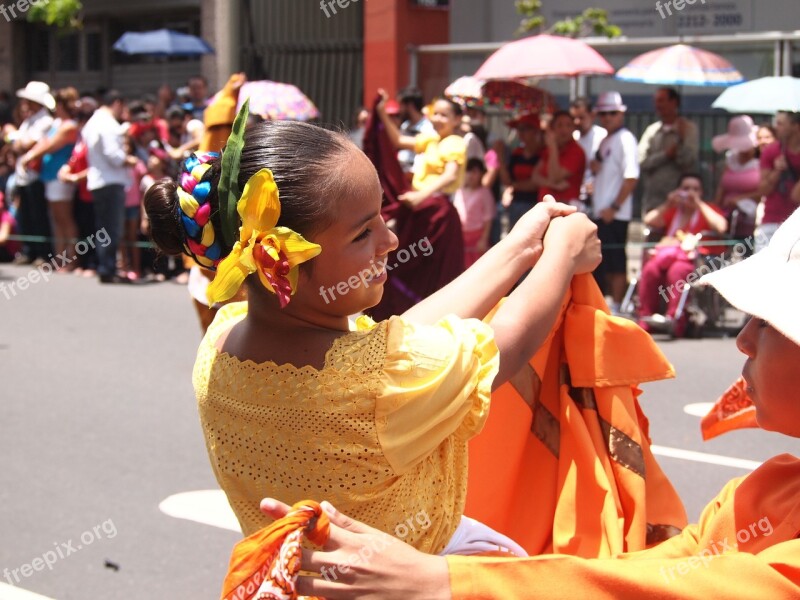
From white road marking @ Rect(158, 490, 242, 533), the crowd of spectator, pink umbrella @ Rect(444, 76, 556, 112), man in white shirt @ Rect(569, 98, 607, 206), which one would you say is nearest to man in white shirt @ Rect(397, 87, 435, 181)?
pink umbrella @ Rect(444, 76, 556, 112)

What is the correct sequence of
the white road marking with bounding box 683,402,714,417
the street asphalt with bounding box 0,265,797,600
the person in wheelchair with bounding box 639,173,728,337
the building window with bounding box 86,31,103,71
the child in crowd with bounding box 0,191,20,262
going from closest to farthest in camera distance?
the street asphalt with bounding box 0,265,797,600, the white road marking with bounding box 683,402,714,417, the person in wheelchair with bounding box 639,173,728,337, the child in crowd with bounding box 0,191,20,262, the building window with bounding box 86,31,103,71

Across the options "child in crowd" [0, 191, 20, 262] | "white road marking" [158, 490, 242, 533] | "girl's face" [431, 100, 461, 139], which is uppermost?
"girl's face" [431, 100, 461, 139]

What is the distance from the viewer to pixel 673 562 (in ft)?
5.00

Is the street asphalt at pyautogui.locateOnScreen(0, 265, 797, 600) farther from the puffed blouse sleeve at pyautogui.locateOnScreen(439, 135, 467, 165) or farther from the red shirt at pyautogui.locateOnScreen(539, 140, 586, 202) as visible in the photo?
the puffed blouse sleeve at pyautogui.locateOnScreen(439, 135, 467, 165)

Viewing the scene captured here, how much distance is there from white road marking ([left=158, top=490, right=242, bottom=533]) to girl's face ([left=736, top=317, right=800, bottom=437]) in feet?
10.9

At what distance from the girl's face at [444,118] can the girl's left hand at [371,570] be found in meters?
7.64

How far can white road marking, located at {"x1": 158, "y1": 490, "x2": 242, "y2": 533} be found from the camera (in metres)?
4.79

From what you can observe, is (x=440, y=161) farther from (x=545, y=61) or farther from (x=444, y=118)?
(x=545, y=61)

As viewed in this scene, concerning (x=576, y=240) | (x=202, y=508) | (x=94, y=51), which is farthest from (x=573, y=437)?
(x=94, y=51)

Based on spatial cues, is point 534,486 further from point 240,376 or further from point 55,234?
point 55,234

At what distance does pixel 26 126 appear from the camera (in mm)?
13477

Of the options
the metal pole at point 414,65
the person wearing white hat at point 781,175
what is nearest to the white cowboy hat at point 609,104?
the person wearing white hat at point 781,175

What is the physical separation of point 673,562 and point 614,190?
8.57m

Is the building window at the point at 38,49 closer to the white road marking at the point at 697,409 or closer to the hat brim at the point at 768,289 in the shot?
the white road marking at the point at 697,409
